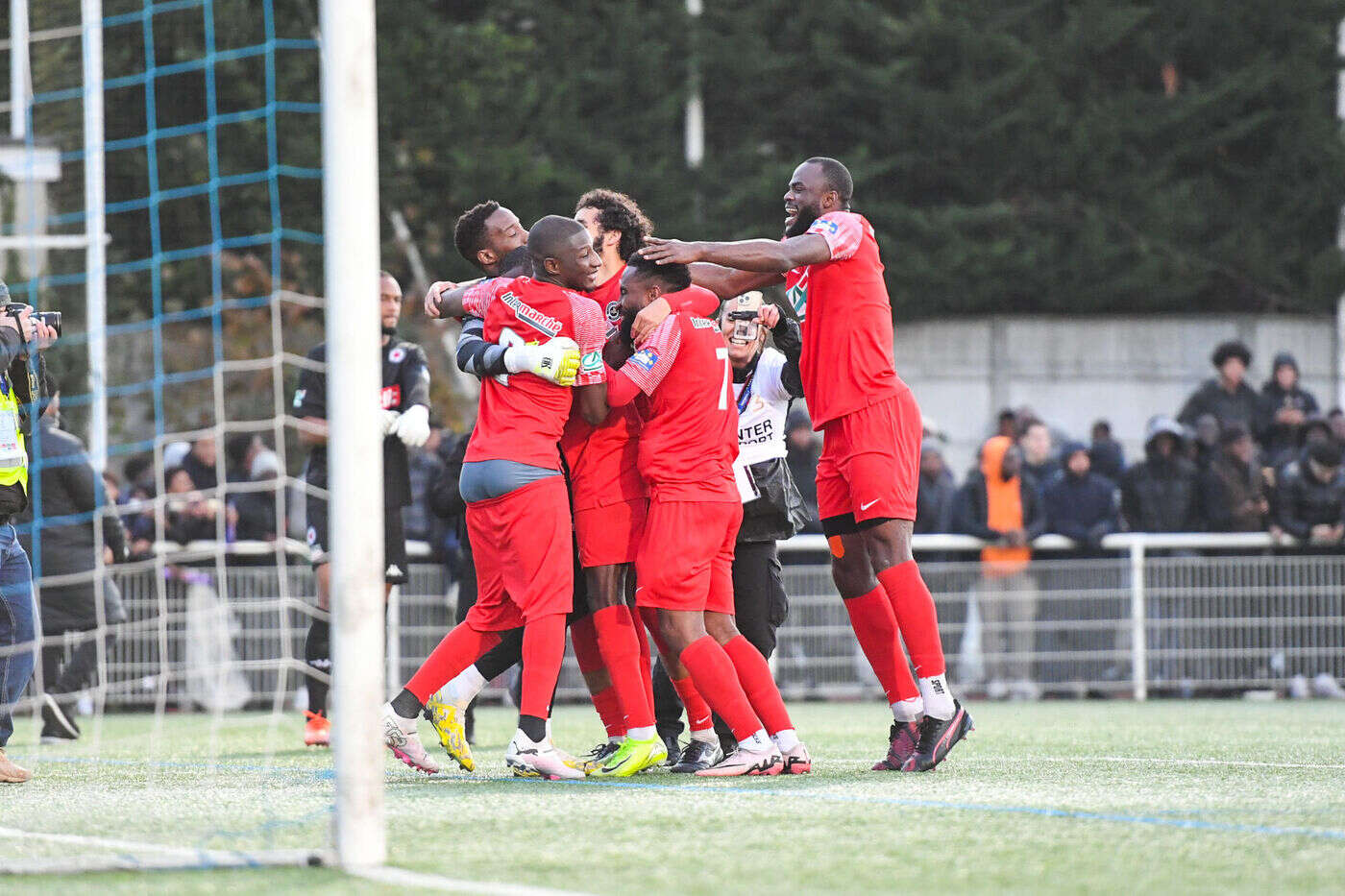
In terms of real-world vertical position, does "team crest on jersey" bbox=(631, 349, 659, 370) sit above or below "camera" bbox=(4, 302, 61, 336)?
below

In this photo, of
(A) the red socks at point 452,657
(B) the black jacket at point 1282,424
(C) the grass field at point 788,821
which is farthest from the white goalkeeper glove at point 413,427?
(B) the black jacket at point 1282,424

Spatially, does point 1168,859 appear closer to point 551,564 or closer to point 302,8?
point 551,564

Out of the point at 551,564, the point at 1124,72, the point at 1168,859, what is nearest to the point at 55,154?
the point at 551,564

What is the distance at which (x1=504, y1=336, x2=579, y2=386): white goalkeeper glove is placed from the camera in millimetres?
6590

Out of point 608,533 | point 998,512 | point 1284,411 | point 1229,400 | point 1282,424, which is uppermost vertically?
point 1229,400

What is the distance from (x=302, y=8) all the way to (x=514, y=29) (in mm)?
2532

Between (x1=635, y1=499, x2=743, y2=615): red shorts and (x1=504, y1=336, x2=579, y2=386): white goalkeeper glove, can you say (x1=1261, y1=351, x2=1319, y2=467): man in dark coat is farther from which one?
(x1=504, y1=336, x2=579, y2=386): white goalkeeper glove

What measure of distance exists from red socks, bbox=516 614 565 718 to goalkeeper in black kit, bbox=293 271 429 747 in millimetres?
2478

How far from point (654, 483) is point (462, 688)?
1.08 meters

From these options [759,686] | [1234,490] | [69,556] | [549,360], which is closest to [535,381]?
[549,360]

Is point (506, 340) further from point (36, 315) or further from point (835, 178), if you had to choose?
point (36, 315)

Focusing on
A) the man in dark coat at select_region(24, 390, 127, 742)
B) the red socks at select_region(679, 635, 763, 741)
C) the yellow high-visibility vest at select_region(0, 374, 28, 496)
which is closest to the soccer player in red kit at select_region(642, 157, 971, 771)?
the red socks at select_region(679, 635, 763, 741)

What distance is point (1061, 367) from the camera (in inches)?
781

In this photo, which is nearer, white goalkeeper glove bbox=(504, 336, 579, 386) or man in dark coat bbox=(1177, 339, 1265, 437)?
white goalkeeper glove bbox=(504, 336, 579, 386)
